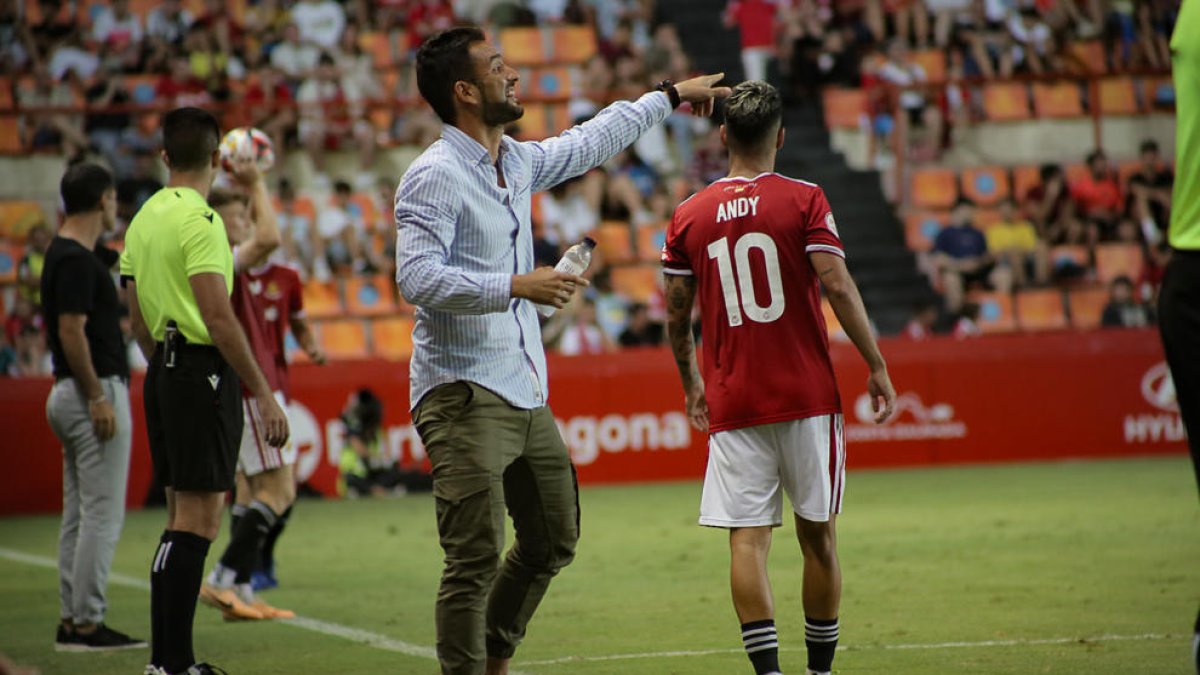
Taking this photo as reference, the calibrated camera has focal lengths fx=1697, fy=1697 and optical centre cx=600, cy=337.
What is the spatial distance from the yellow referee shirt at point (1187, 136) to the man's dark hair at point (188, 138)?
3.99 m

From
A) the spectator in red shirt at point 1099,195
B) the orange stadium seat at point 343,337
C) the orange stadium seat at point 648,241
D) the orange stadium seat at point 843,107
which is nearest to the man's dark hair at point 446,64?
the orange stadium seat at point 343,337

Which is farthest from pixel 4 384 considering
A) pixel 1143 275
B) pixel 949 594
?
pixel 1143 275

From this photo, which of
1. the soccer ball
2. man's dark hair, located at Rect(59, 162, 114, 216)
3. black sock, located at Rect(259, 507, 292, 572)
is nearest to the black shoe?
man's dark hair, located at Rect(59, 162, 114, 216)

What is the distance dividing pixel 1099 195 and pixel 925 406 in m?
4.91

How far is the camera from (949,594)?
30.6 feet

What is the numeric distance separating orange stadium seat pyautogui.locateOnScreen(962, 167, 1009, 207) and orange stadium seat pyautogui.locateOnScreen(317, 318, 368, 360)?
26.8 feet

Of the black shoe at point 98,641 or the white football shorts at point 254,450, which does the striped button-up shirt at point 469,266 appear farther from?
the white football shorts at point 254,450

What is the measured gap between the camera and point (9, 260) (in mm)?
18344

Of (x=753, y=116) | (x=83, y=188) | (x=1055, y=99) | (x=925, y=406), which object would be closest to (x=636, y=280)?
(x=925, y=406)

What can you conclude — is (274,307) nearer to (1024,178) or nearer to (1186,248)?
(1186,248)

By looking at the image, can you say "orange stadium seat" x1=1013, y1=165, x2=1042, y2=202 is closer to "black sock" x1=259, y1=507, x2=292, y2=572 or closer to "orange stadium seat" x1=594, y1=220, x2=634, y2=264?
"orange stadium seat" x1=594, y1=220, x2=634, y2=264

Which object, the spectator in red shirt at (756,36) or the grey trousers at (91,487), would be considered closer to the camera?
the grey trousers at (91,487)

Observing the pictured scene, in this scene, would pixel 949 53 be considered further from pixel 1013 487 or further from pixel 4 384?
pixel 4 384

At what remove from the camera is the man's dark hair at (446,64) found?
584 cm
